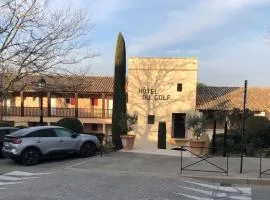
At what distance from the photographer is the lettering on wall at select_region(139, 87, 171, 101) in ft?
145

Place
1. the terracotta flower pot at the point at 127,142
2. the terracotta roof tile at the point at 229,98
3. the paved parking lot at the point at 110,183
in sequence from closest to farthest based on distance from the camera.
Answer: the paved parking lot at the point at 110,183, the terracotta flower pot at the point at 127,142, the terracotta roof tile at the point at 229,98

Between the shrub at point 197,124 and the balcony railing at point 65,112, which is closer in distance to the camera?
the shrub at point 197,124

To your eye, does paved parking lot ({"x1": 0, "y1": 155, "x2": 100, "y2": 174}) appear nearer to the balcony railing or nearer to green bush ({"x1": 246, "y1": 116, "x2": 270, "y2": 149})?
green bush ({"x1": 246, "y1": 116, "x2": 270, "y2": 149})

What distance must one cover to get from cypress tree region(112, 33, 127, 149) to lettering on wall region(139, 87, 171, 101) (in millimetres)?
18682

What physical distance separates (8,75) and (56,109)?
92.6ft

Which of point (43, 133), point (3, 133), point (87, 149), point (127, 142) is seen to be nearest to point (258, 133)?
point (127, 142)

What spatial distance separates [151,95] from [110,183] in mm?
30843

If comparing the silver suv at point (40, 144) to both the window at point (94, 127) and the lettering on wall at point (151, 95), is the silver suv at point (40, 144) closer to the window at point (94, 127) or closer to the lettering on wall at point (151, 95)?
the lettering on wall at point (151, 95)

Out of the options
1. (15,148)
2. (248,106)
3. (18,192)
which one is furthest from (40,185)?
(248,106)

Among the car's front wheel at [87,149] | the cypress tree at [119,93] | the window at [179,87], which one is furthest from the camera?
the window at [179,87]

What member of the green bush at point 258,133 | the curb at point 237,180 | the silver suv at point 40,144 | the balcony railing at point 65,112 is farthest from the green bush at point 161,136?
the curb at point 237,180

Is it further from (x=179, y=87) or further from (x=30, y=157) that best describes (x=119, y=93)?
(x=179, y=87)

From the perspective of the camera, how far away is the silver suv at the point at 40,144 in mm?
18812

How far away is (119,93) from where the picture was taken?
81.2ft
